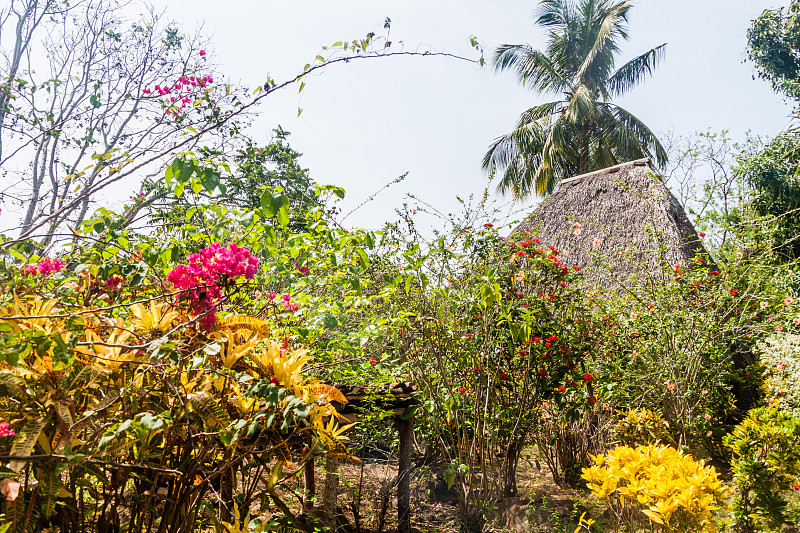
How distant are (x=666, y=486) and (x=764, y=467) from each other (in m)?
1.60

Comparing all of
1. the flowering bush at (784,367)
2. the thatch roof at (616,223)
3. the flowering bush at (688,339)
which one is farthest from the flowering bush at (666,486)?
the thatch roof at (616,223)

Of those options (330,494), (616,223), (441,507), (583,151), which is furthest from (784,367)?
(583,151)

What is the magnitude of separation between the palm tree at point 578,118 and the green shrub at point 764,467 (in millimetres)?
10732

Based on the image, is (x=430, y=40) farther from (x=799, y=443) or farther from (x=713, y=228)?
(x=713, y=228)

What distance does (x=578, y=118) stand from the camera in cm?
1370

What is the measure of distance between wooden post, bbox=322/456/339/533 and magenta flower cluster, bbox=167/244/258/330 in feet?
5.98

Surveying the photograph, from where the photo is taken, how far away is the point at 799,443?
3.58 meters

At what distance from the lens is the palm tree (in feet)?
46.4

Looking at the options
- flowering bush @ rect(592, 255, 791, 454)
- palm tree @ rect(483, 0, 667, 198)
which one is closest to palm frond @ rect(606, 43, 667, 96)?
palm tree @ rect(483, 0, 667, 198)

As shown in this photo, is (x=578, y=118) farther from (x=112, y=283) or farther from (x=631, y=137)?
(x=112, y=283)

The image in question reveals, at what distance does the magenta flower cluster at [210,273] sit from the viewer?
5.16ft

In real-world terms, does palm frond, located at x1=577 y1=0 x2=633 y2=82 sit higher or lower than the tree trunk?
higher

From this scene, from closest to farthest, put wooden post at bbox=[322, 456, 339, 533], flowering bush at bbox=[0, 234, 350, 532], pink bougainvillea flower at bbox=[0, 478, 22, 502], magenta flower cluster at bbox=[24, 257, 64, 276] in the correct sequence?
1. pink bougainvillea flower at bbox=[0, 478, 22, 502]
2. flowering bush at bbox=[0, 234, 350, 532]
3. magenta flower cluster at bbox=[24, 257, 64, 276]
4. wooden post at bbox=[322, 456, 339, 533]

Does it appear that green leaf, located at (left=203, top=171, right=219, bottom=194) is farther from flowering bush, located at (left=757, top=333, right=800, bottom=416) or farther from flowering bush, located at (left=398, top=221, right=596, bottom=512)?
flowering bush, located at (left=757, top=333, right=800, bottom=416)
